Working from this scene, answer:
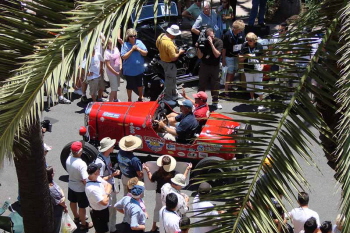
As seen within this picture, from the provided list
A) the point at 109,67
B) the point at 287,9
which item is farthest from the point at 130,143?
the point at 287,9

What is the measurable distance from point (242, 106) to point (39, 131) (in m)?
6.94

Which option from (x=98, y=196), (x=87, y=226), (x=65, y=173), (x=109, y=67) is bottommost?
(x=87, y=226)

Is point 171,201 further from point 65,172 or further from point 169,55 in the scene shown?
point 169,55

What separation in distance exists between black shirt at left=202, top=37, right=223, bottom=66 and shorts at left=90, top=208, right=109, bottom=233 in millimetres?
4846

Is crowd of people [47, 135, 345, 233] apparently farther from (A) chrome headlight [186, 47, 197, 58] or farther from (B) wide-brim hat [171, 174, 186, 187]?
(A) chrome headlight [186, 47, 197, 58]

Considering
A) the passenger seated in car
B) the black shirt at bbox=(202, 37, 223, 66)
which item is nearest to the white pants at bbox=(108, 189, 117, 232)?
the passenger seated in car

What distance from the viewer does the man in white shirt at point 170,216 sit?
714 cm

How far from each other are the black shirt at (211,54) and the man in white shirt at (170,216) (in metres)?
5.07

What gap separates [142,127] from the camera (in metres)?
9.47

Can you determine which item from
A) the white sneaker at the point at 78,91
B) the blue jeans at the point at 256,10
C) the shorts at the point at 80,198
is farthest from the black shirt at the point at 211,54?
the blue jeans at the point at 256,10

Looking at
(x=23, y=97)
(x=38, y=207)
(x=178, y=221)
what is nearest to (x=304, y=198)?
(x=178, y=221)

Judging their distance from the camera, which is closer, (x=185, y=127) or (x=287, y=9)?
(x=185, y=127)

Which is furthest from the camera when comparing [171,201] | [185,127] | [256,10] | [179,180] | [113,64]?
[256,10]

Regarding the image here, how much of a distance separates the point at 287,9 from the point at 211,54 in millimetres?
6511
